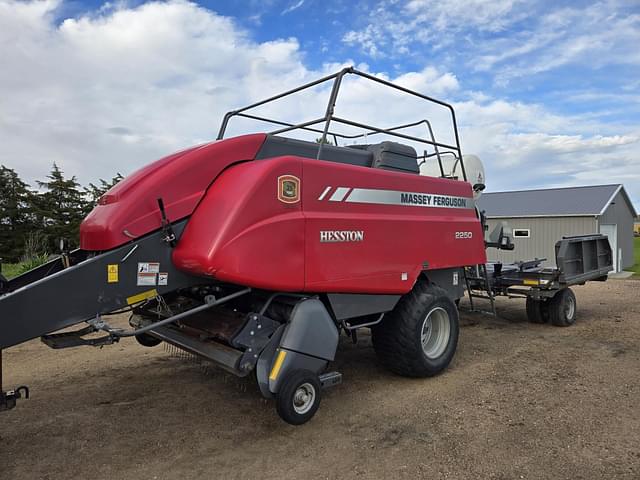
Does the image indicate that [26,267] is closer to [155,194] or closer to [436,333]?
[155,194]

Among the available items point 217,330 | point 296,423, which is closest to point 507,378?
point 296,423

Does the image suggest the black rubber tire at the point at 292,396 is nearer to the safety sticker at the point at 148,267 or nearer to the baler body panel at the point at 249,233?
the baler body panel at the point at 249,233

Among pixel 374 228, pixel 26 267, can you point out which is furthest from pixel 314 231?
pixel 26 267

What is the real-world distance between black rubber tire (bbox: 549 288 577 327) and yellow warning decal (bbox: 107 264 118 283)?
6.87m

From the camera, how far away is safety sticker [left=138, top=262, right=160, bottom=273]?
3.41 metres

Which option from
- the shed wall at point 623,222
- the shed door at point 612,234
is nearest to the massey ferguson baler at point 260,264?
the shed wall at point 623,222

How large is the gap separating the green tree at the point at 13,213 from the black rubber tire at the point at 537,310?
27.2m

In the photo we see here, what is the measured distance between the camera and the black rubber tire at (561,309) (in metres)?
7.71

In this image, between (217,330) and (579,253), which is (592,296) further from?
(217,330)

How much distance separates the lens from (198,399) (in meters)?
4.50

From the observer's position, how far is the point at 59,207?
31297 millimetres

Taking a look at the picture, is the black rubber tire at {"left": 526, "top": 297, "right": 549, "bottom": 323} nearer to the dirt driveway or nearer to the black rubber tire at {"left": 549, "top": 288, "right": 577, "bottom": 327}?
the black rubber tire at {"left": 549, "top": 288, "right": 577, "bottom": 327}

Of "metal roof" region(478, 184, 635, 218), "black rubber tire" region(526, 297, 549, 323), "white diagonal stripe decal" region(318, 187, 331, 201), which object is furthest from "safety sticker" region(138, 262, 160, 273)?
"metal roof" region(478, 184, 635, 218)

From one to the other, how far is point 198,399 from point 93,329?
1476 millimetres
